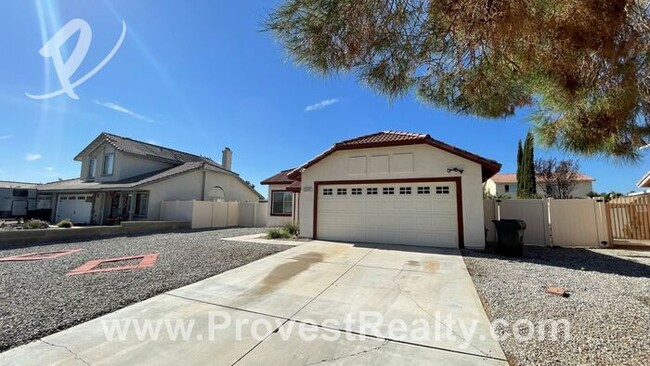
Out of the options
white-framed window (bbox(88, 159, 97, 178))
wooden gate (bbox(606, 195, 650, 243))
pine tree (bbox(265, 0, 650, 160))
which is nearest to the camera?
pine tree (bbox(265, 0, 650, 160))

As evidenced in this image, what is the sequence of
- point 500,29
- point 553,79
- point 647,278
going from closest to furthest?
point 500,29 → point 553,79 → point 647,278

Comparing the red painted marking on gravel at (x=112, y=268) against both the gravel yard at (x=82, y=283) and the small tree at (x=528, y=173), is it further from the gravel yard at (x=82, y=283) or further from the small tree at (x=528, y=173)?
the small tree at (x=528, y=173)

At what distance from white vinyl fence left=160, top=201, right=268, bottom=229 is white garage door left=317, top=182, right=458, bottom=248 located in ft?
32.0

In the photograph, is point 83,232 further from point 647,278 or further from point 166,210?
point 647,278

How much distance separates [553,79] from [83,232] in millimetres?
17021

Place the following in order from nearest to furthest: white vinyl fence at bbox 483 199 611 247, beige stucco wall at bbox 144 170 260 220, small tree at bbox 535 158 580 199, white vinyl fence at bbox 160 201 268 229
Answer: white vinyl fence at bbox 483 199 611 247 < white vinyl fence at bbox 160 201 268 229 < beige stucco wall at bbox 144 170 260 220 < small tree at bbox 535 158 580 199

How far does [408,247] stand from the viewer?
10.3 metres

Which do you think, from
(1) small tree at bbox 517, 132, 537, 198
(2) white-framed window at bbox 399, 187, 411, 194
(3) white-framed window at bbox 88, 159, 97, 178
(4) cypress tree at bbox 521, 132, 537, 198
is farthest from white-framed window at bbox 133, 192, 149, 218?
(4) cypress tree at bbox 521, 132, 537, 198

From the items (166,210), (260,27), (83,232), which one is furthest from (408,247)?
(166,210)

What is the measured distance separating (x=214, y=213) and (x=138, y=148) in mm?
9529

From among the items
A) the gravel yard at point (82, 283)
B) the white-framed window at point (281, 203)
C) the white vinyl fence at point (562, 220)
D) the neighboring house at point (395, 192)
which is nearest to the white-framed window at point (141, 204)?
the white-framed window at point (281, 203)

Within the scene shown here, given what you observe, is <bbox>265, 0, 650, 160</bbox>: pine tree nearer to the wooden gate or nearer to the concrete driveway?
the concrete driveway

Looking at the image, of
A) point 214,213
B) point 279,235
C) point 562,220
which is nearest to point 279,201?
point 214,213

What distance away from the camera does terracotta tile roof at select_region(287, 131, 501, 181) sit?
10.2m
